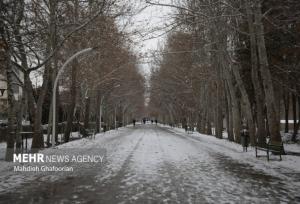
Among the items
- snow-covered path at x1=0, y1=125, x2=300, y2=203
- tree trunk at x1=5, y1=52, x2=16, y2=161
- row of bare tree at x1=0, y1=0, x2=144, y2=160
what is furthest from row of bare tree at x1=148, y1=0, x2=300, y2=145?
tree trunk at x1=5, y1=52, x2=16, y2=161

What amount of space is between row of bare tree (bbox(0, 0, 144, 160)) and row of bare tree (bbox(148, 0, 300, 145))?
12.0 feet

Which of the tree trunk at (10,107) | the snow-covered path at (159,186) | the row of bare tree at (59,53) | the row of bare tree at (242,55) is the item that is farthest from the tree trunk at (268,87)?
the tree trunk at (10,107)

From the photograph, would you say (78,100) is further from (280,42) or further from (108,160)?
(108,160)

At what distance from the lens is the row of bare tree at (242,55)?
63.3 ft

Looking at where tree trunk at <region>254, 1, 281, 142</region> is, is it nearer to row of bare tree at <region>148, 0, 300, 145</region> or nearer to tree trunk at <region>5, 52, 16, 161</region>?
row of bare tree at <region>148, 0, 300, 145</region>

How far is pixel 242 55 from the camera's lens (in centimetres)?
2895

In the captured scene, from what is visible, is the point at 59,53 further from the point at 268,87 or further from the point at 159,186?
the point at 159,186

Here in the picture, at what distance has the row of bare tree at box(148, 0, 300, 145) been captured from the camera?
1930 cm

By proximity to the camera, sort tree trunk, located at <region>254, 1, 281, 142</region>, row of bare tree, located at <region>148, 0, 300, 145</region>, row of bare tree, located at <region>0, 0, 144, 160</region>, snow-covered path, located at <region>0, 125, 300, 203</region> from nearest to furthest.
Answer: snow-covered path, located at <region>0, 125, 300, 203</region> < row of bare tree, located at <region>0, 0, 144, 160</region> < tree trunk, located at <region>254, 1, 281, 142</region> < row of bare tree, located at <region>148, 0, 300, 145</region>

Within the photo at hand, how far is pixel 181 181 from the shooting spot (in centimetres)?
1100

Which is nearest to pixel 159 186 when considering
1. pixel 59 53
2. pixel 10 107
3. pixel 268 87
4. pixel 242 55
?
pixel 10 107

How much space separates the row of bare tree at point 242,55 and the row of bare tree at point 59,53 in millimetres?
3671

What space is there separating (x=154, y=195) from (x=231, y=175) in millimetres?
4146

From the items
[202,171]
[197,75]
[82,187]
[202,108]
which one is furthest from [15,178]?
[202,108]
